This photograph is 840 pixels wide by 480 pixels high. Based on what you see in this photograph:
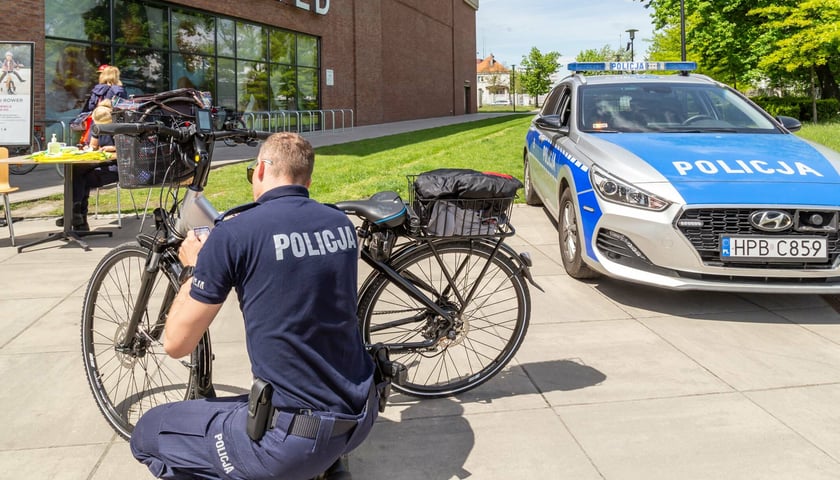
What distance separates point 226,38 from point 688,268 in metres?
20.4

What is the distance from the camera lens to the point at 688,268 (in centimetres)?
481

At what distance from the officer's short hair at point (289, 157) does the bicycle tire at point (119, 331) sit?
0.86 m

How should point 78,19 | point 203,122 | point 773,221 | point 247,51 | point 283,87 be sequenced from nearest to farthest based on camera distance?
point 203,122 < point 773,221 < point 78,19 < point 247,51 < point 283,87

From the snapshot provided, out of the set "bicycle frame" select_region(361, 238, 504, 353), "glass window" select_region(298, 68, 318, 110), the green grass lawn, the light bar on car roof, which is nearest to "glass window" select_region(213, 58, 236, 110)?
the green grass lawn

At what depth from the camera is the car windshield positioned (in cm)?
629

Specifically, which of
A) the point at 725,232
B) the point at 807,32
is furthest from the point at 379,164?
the point at 807,32

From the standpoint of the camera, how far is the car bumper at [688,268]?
15.6ft

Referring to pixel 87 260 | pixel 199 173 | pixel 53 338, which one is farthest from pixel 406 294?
pixel 87 260

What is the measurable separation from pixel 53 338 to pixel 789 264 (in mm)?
4612

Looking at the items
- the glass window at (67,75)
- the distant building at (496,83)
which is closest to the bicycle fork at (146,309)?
the glass window at (67,75)

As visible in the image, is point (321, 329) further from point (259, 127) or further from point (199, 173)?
point (259, 127)

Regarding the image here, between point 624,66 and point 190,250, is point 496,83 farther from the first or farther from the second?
point 190,250

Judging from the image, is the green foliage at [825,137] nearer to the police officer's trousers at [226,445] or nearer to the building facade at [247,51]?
the police officer's trousers at [226,445]

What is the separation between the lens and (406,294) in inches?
136
